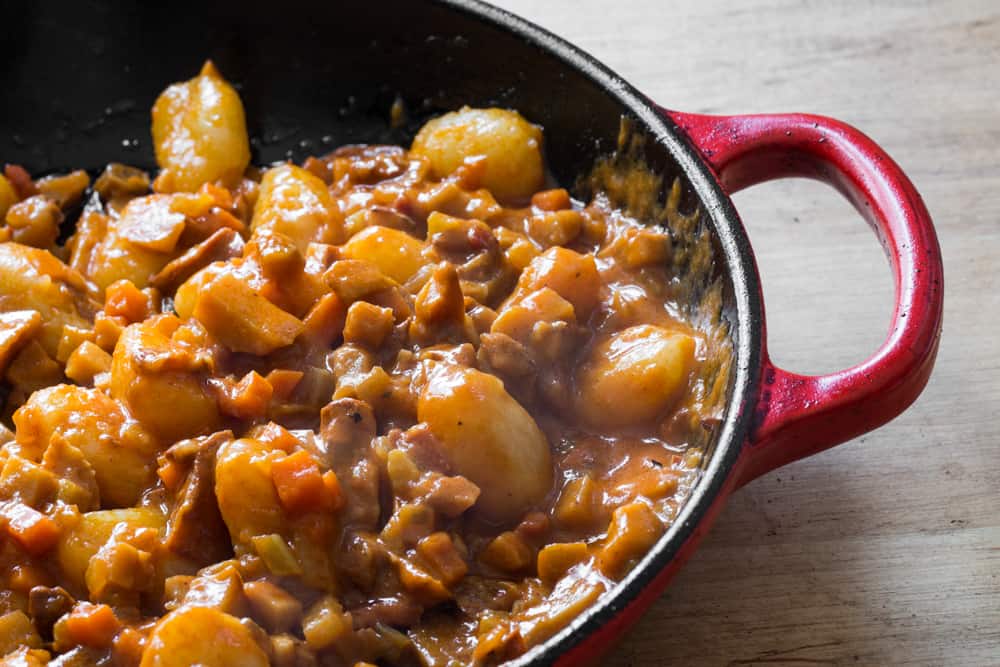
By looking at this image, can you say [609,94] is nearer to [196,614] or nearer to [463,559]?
[463,559]

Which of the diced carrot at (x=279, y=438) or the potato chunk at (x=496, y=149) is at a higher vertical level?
the potato chunk at (x=496, y=149)

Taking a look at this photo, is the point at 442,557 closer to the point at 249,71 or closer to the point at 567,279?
the point at 567,279

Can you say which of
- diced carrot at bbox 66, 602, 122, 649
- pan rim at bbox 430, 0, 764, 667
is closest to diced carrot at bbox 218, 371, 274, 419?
diced carrot at bbox 66, 602, 122, 649

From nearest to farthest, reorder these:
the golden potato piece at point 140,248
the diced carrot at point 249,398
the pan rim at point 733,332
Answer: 1. the pan rim at point 733,332
2. the diced carrot at point 249,398
3. the golden potato piece at point 140,248

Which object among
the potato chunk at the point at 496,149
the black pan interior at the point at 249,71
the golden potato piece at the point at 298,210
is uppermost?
the black pan interior at the point at 249,71

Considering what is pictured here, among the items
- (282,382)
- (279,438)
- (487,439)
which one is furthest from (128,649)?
(487,439)

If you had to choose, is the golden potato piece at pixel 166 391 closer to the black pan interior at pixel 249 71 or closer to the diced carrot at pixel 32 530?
the diced carrot at pixel 32 530

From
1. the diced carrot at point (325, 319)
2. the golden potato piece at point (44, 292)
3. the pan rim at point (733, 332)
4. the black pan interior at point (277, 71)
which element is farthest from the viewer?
the black pan interior at point (277, 71)

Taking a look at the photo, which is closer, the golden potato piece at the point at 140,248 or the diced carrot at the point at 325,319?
the diced carrot at the point at 325,319

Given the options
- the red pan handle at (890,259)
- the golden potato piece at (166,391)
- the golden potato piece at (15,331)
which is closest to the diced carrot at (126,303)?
the golden potato piece at (15,331)
